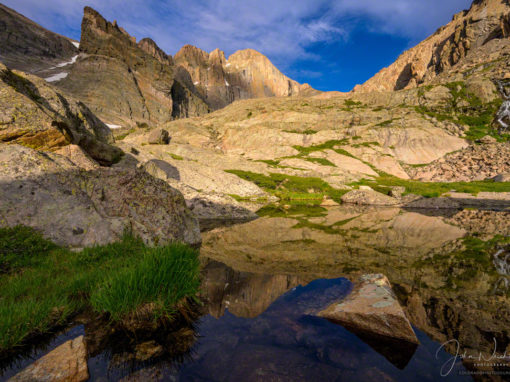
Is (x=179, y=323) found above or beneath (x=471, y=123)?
beneath

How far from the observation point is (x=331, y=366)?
4137 millimetres

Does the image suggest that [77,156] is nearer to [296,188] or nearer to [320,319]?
[320,319]

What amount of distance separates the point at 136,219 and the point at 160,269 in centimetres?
628

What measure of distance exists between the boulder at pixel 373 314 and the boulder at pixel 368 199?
37.2 metres

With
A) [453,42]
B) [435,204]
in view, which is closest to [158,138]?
[435,204]

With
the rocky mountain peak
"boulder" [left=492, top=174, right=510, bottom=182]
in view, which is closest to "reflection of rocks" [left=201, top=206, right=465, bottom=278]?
"boulder" [left=492, top=174, right=510, bottom=182]

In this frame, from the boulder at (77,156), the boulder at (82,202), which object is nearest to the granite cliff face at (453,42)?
the boulder at (82,202)

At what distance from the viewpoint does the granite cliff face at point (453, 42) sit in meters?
124

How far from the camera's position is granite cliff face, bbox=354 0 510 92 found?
123938 millimetres

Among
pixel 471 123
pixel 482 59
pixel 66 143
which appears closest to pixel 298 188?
pixel 66 143

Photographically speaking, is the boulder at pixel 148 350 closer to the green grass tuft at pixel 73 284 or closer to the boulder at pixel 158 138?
the green grass tuft at pixel 73 284

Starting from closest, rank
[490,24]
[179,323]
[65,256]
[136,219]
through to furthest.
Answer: [179,323] → [65,256] → [136,219] → [490,24]

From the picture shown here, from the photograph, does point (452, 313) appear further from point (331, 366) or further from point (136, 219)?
point (136, 219)

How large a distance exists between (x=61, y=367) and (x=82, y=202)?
818 cm
